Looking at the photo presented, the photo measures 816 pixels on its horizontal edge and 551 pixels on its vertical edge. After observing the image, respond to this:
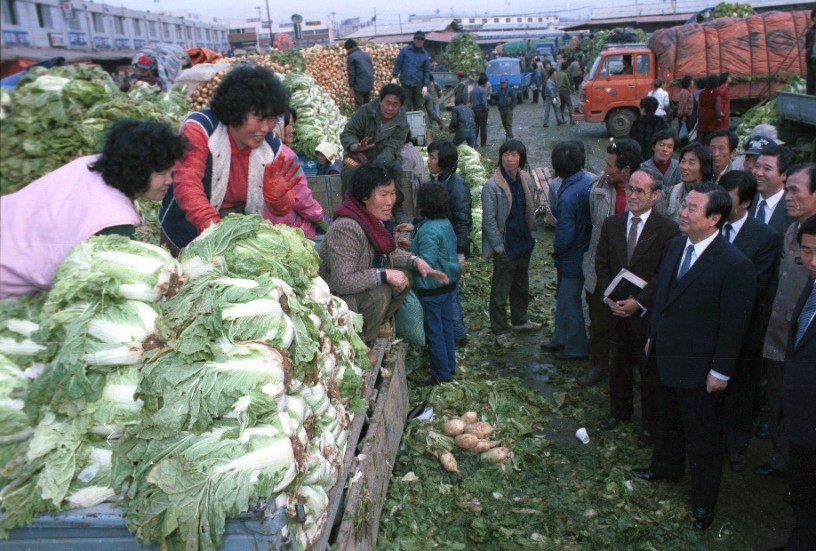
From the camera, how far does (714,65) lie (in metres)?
17.8

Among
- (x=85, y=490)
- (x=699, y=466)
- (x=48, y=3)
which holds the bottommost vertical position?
(x=699, y=466)

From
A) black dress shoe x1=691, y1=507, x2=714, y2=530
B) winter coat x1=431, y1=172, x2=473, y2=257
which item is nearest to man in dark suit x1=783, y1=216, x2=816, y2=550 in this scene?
black dress shoe x1=691, y1=507, x2=714, y2=530

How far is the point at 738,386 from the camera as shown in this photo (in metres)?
4.13

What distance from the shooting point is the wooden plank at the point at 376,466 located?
3021 mm

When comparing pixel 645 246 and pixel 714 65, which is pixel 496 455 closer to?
pixel 645 246

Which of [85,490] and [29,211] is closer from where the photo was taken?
[29,211]

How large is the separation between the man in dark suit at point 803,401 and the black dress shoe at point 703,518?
538 mm

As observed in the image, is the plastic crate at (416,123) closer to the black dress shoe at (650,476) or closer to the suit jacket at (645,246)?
the suit jacket at (645,246)

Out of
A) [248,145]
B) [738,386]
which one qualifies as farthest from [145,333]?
[738,386]

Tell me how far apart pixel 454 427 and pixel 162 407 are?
2.65 metres

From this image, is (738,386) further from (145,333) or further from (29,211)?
(29,211)

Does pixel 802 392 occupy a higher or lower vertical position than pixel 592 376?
higher

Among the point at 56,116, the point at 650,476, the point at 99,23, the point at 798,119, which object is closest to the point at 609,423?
the point at 650,476

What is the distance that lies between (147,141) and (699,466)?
11.7 feet
